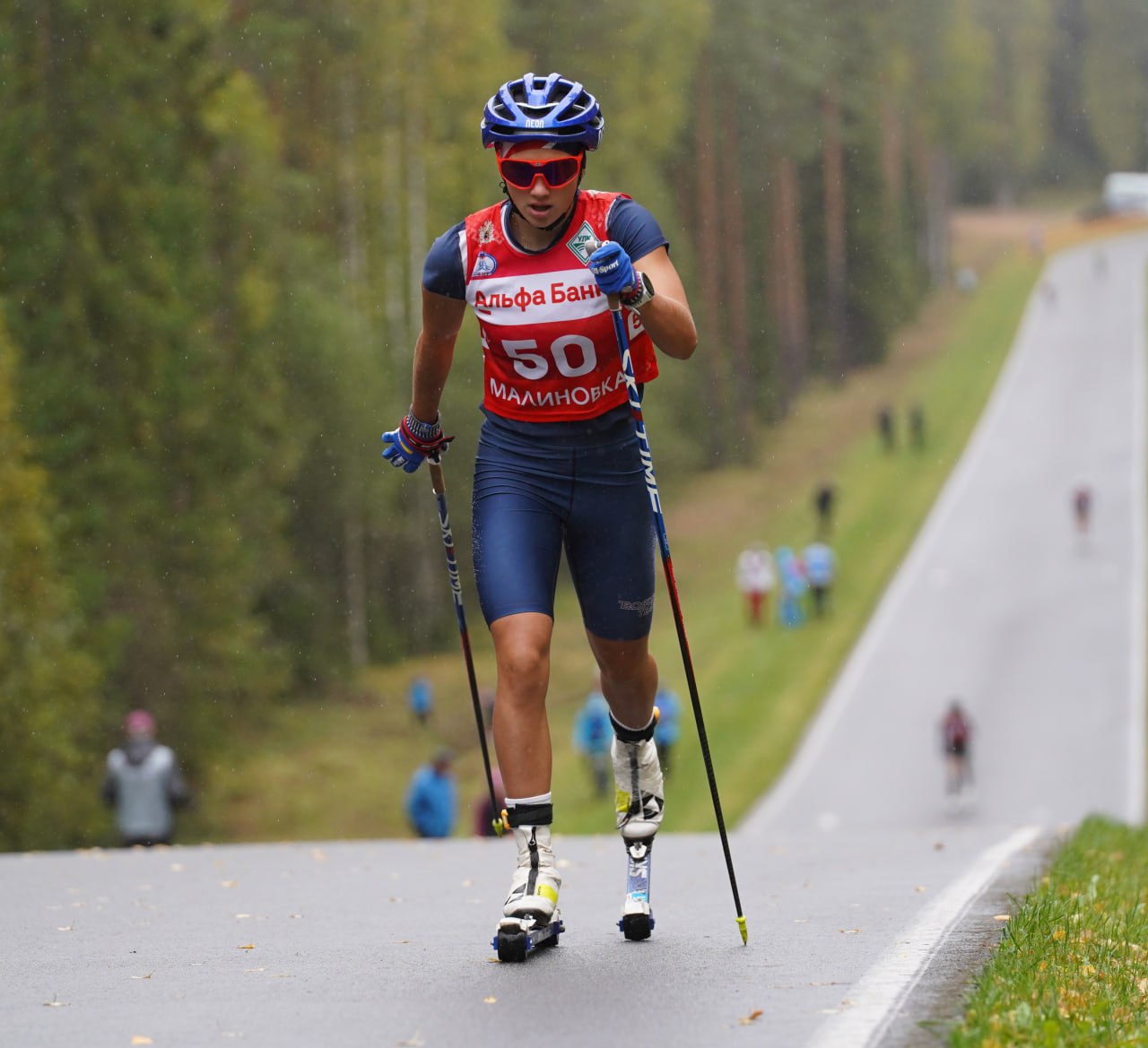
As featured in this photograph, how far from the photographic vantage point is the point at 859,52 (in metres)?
70.2

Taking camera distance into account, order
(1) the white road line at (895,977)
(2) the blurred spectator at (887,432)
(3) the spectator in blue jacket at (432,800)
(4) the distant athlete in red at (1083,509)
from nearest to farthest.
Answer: (1) the white road line at (895,977) < (3) the spectator in blue jacket at (432,800) < (4) the distant athlete in red at (1083,509) < (2) the blurred spectator at (887,432)

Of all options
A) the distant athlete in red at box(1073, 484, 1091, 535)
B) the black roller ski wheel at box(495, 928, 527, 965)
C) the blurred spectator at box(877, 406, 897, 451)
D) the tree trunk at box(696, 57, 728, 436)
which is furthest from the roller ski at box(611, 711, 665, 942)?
the tree trunk at box(696, 57, 728, 436)

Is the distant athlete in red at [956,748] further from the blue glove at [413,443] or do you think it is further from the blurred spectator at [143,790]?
the blue glove at [413,443]

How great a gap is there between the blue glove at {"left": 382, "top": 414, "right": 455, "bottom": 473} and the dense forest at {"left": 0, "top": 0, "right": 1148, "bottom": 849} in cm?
1569

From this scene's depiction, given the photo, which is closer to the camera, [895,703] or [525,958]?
[525,958]

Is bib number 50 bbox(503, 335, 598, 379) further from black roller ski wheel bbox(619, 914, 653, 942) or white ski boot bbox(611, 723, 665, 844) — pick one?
black roller ski wheel bbox(619, 914, 653, 942)

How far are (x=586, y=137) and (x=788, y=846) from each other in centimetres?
648

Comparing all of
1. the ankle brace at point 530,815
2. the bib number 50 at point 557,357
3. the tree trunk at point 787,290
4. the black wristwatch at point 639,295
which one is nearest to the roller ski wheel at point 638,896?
the ankle brace at point 530,815

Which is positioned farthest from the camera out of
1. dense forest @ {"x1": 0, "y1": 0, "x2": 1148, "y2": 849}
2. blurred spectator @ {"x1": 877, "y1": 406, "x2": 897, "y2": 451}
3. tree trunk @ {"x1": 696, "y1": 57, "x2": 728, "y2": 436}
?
tree trunk @ {"x1": 696, "y1": 57, "x2": 728, "y2": 436}

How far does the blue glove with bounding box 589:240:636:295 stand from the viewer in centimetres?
596

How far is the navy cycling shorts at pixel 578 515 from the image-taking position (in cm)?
637

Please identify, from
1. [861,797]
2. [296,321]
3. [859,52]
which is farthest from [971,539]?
[859,52]

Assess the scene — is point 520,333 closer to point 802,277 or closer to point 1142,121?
point 802,277

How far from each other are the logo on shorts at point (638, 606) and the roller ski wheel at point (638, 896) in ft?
2.39
